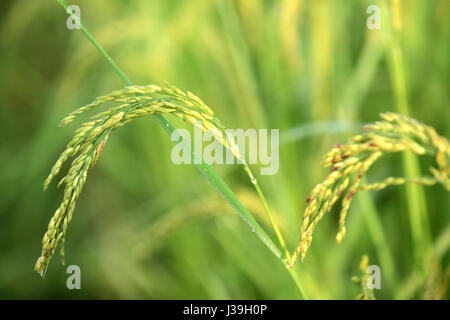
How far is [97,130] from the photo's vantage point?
0.58 metres

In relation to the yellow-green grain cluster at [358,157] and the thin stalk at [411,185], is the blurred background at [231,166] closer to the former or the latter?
the thin stalk at [411,185]

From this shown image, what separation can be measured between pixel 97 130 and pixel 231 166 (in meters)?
1.02

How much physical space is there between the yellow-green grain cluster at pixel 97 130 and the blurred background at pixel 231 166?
54 cm

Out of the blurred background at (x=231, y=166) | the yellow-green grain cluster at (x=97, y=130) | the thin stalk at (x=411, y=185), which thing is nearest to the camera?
the yellow-green grain cluster at (x=97, y=130)

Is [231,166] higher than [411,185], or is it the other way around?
[231,166]

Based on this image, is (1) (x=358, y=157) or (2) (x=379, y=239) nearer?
(1) (x=358, y=157)

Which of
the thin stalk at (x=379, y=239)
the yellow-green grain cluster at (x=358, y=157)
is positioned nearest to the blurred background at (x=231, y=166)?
the thin stalk at (x=379, y=239)

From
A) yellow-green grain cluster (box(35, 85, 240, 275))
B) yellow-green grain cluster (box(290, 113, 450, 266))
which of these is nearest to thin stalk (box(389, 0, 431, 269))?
yellow-green grain cluster (box(290, 113, 450, 266))

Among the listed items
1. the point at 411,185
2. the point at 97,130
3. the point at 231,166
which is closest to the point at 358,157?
the point at 97,130

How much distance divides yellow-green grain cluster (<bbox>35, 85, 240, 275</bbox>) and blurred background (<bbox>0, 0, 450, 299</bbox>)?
540mm

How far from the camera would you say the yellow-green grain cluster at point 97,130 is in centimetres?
58

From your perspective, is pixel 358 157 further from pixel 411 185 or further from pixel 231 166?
pixel 231 166
